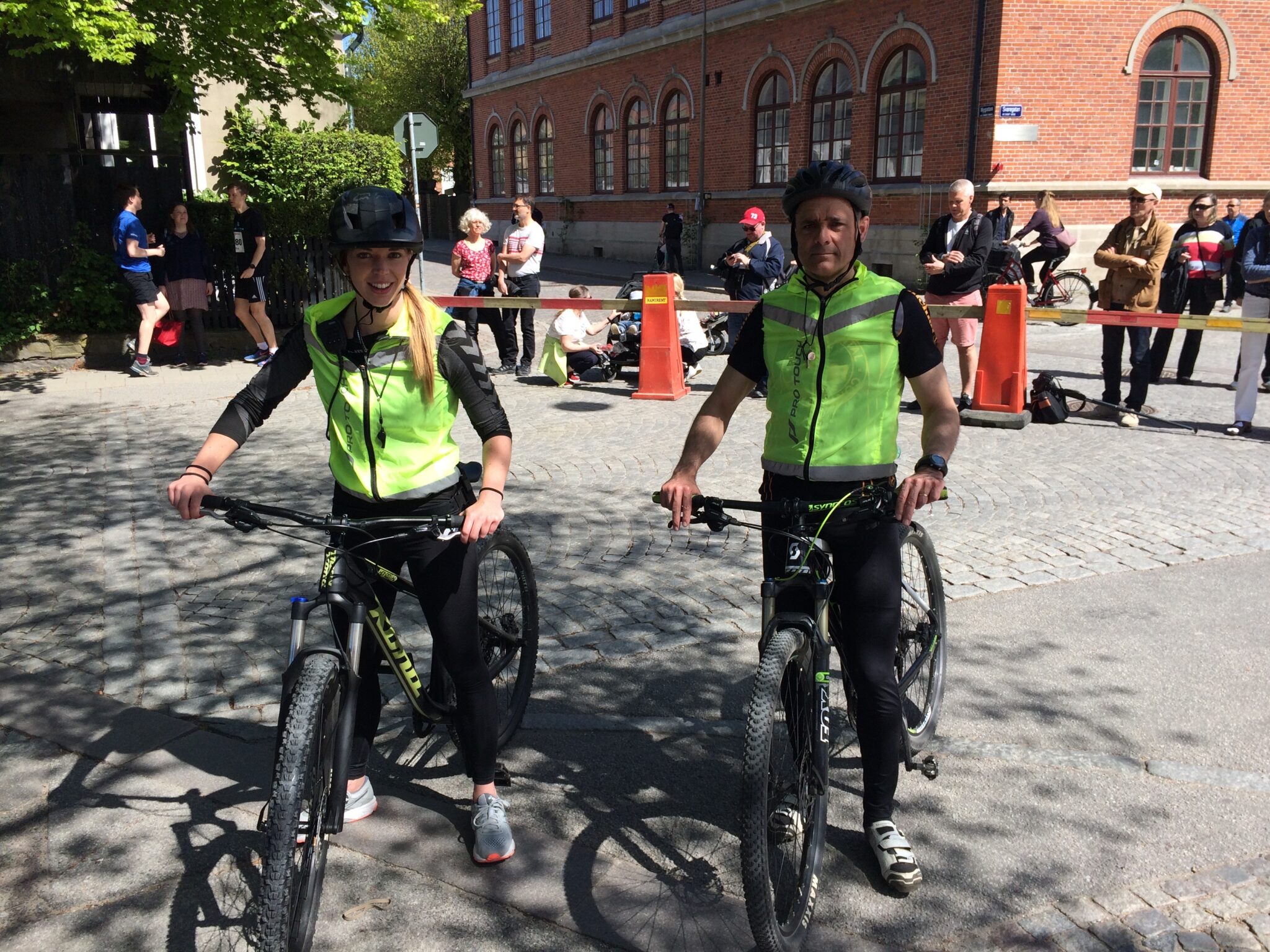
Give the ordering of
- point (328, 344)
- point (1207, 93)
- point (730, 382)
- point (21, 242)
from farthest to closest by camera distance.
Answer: point (1207, 93) → point (21, 242) → point (730, 382) → point (328, 344)

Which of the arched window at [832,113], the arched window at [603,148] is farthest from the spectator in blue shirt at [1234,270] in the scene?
the arched window at [603,148]

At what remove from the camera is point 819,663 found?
9.93 ft

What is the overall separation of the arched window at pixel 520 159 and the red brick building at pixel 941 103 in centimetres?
723

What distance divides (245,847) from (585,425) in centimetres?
635

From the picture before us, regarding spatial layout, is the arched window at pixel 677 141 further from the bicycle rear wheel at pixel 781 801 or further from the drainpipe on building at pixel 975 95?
the bicycle rear wheel at pixel 781 801

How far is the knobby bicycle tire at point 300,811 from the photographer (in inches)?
101

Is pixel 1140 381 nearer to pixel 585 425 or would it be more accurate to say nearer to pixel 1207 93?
pixel 585 425

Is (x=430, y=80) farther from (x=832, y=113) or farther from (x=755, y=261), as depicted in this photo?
(x=755, y=261)

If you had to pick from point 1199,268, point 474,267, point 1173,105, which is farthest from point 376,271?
point 1173,105

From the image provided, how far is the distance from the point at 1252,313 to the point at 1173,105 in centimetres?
1381

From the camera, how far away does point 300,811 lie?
2.63 m

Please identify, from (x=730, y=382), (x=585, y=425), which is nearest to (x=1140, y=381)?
(x=585, y=425)

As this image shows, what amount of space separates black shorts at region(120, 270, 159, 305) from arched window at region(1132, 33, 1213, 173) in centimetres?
1710

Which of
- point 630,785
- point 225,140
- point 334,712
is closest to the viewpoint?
point 334,712
